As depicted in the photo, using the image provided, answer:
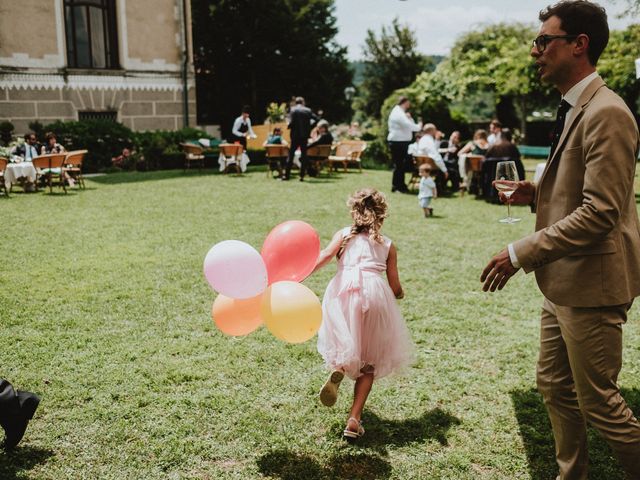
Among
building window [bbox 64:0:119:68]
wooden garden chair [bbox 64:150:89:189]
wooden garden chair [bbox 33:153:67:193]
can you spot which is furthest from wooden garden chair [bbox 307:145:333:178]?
building window [bbox 64:0:119:68]

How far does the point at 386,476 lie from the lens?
3146 mm

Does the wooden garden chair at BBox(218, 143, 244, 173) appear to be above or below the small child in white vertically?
above

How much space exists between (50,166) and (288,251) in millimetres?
11831

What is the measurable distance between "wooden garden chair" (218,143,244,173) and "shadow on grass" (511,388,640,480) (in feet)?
46.1

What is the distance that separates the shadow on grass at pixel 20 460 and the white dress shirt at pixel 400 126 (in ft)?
38.1

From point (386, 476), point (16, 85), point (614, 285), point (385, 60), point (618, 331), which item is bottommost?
point (386, 476)

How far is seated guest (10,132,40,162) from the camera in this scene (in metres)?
14.5

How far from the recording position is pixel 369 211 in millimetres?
3697

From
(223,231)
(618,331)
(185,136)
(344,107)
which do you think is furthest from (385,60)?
(618,331)

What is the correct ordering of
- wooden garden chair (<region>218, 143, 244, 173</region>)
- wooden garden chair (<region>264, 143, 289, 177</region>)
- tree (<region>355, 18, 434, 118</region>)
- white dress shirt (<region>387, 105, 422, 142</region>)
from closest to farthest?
white dress shirt (<region>387, 105, 422, 142</region>), wooden garden chair (<region>264, 143, 289, 177</region>), wooden garden chair (<region>218, 143, 244, 173</region>), tree (<region>355, 18, 434, 118</region>)

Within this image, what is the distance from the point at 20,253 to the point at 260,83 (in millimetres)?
27241

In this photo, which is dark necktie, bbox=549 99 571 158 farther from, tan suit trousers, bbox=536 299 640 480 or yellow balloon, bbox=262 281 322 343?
yellow balloon, bbox=262 281 322 343

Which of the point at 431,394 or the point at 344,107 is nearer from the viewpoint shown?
the point at 431,394

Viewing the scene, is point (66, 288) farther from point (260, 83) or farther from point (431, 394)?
point (260, 83)
